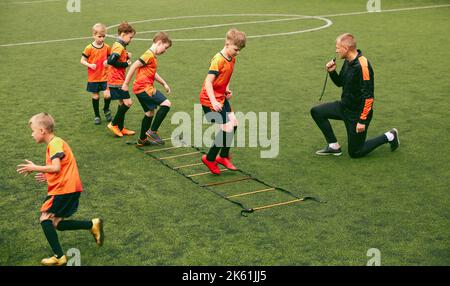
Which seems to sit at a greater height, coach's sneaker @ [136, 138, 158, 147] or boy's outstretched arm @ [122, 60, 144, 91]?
boy's outstretched arm @ [122, 60, 144, 91]

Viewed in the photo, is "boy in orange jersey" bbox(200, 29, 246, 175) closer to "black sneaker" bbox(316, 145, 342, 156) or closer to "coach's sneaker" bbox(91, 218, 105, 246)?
"black sneaker" bbox(316, 145, 342, 156)

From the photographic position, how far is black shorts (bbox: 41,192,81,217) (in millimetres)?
7848

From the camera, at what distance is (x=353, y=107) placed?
1144cm

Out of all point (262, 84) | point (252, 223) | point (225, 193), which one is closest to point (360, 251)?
point (252, 223)

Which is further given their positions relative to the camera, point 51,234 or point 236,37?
point 236,37

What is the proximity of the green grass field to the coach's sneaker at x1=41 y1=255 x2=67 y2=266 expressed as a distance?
0.76 feet

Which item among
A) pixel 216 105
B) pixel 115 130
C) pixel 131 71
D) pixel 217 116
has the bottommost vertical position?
pixel 115 130

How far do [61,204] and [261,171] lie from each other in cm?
388

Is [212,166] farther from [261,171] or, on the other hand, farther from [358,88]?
[358,88]

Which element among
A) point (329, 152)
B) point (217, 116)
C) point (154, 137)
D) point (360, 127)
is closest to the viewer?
point (217, 116)

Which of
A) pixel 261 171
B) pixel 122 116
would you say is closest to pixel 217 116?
pixel 261 171

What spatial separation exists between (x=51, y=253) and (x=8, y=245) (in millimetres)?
576

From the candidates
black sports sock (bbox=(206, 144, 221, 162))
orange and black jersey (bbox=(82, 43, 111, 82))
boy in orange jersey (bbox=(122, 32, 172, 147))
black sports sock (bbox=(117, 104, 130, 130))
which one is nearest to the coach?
black sports sock (bbox=(206, 144, 221, 162))

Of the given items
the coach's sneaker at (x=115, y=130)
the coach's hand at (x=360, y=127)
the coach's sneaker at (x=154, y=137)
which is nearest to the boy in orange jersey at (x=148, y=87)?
the coach's sneaker at (x=154, y=137)
